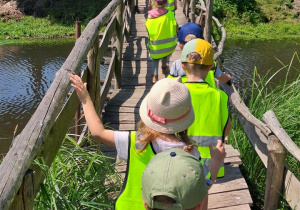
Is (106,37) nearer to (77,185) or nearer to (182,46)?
(182,46)

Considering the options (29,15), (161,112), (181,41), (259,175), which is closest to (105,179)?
(161,112)

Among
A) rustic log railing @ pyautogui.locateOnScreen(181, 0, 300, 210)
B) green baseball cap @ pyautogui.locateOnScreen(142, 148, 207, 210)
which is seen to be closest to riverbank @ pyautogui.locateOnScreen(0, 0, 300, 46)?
rustic log railing @ pyautogui.locateOnScreen(181, 0, 300, 210)

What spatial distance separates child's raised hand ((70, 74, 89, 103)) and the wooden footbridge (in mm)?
45

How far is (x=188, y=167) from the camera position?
1.82 m

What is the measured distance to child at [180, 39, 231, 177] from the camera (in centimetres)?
343

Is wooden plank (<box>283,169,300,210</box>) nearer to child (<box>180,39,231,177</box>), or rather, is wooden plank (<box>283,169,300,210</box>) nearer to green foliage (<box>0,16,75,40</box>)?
child (<box>180,39,231,177</box>)

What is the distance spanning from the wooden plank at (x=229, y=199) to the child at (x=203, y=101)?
0.55 meters

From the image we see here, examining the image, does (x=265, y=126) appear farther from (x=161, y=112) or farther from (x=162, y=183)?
(x=162, y=183)

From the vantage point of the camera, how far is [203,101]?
3.43 metres

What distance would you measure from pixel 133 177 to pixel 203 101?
1.16 metres

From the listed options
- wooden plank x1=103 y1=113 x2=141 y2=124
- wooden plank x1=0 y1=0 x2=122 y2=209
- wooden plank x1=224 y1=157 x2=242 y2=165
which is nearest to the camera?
wooden plank x1=0 y1=0 x2=122 y2=209

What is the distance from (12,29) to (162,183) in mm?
19876

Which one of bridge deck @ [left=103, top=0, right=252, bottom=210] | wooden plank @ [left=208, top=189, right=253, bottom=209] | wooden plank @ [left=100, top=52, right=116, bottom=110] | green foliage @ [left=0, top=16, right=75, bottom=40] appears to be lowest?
green foliage @ [left=0, top=16, right=75, bottom=40]

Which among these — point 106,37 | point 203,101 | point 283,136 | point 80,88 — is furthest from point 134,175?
point 106,37
